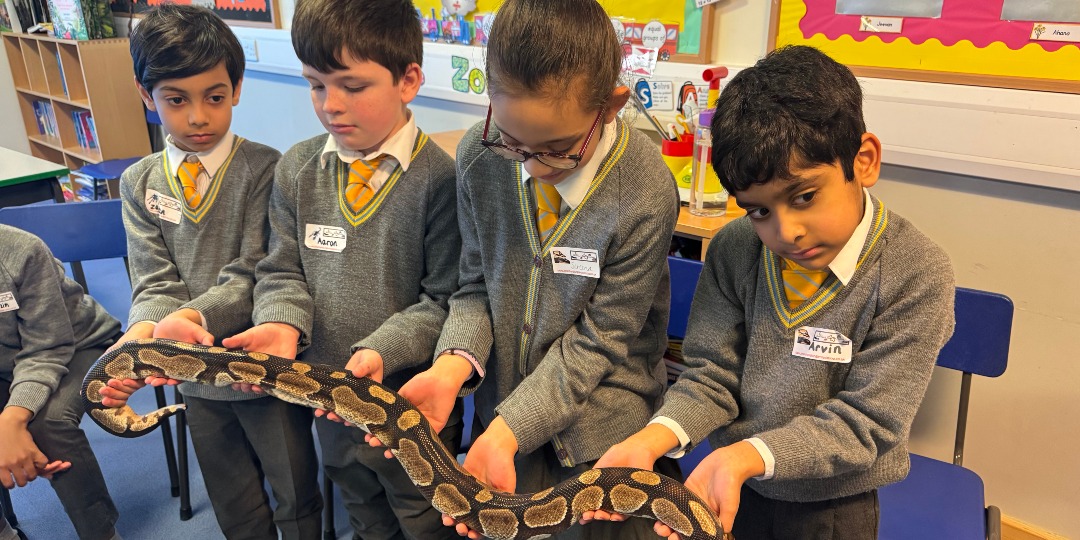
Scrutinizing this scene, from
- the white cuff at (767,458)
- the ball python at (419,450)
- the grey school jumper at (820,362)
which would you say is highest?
the grey school jumper at (820,362)

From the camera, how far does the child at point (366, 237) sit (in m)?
1.79

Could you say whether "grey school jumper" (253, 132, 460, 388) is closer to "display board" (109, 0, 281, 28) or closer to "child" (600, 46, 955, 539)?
"child" (600, 46, 955, 539)

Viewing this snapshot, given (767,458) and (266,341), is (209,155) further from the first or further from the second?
(767,458)

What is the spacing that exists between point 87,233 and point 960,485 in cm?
335

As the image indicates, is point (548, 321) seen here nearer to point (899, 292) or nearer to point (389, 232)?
point (389, 232)

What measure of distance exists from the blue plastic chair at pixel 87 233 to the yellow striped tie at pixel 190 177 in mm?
992

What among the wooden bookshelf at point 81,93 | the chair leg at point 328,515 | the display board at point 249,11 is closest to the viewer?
the chair leg at point 328,515

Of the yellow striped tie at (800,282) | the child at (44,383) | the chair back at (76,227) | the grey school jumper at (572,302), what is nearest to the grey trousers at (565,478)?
the grey school jumper at (572,302)

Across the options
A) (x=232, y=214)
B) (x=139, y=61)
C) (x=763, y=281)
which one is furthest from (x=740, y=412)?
(x=139, y=61)

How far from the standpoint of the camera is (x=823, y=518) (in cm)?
149

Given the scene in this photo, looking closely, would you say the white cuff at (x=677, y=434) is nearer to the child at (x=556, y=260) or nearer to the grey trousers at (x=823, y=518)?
the child at (x=556, y=260)

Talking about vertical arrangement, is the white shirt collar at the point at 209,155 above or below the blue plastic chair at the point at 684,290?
above

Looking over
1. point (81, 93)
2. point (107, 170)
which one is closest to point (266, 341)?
point (107, 170)

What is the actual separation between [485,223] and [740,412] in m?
0.74
